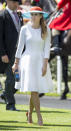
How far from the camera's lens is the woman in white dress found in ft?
32.0

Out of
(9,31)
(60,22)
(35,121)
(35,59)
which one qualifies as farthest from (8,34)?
(60,22)

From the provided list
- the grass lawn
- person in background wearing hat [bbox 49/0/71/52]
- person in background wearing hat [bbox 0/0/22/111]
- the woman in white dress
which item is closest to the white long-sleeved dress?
the woman in white dress

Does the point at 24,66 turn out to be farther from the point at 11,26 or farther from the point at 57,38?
the point at 57,38

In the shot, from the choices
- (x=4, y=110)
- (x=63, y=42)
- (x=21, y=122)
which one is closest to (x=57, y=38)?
(x=63, y=42)

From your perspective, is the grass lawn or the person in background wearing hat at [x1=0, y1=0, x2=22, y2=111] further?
the person in background wearing hat at [x1=0, y1=0, x2=22, y2=111]

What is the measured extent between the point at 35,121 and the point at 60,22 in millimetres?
6880

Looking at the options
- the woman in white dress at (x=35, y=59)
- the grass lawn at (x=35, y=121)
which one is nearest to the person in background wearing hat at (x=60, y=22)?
the grass lawn at (x=35, y=121)

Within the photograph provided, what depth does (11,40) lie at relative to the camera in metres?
11.9

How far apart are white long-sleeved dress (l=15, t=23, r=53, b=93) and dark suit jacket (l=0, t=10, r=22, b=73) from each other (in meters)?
1.95

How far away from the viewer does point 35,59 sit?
9.79m

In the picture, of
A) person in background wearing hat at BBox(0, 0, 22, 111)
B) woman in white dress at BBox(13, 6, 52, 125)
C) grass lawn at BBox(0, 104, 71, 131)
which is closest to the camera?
grass lawn at BBox(0, 104, 71, 131)

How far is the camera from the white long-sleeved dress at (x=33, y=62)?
384 inches

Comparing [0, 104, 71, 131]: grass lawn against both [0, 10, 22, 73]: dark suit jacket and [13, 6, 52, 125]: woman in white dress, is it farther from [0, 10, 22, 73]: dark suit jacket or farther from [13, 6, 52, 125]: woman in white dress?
[0, 10, 22, 73]: dark suit jacket

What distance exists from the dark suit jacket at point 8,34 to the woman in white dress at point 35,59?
1.95 meters
